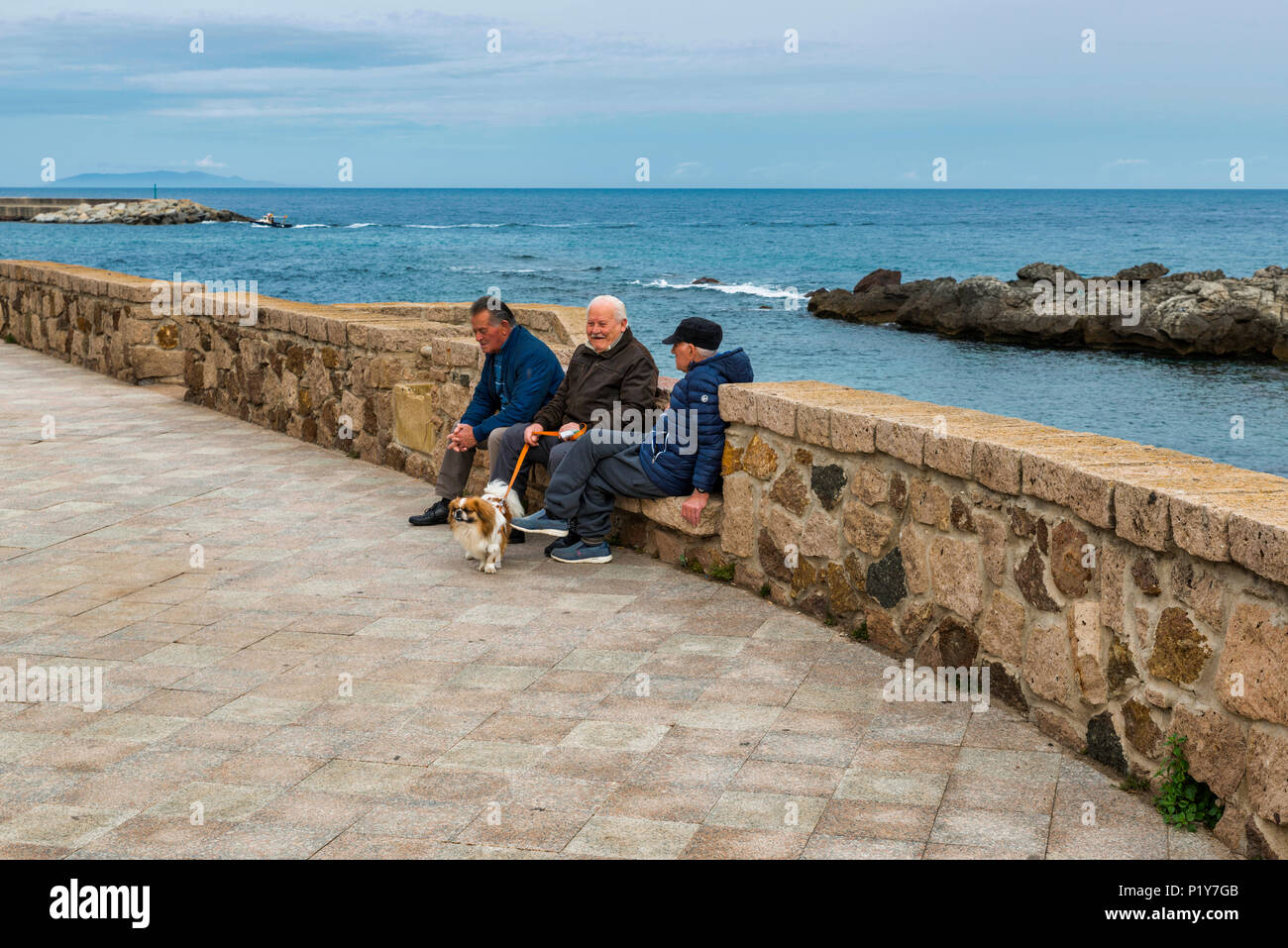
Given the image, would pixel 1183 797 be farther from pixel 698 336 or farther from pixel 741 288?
pixel 741 288

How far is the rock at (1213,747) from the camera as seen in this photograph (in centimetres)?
342

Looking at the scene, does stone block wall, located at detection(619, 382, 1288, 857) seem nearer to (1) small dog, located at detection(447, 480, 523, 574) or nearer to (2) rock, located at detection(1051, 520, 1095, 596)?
(2) rock, located at detection(1051, 520, 1095, 596)

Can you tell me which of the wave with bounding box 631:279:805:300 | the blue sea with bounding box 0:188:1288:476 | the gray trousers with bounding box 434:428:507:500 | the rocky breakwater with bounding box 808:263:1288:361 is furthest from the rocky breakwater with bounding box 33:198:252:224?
the gray trousers with bounding box 434:428:507:500

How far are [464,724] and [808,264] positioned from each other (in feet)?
213

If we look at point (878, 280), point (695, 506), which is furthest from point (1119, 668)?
point (878, 280)

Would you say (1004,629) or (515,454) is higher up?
(515,454)

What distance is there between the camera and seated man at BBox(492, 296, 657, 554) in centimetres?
659

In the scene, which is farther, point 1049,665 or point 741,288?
point 741,288

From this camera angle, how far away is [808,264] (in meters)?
67.2

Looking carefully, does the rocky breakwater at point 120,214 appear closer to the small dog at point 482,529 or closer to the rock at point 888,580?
the small dog at point 482,529

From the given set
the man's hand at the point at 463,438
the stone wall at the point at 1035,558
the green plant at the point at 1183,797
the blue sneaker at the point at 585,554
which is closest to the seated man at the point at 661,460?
the blue sneaker at the point at 585,554

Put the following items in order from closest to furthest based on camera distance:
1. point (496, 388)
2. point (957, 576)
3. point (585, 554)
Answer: point (957, 576), point (585, 554), point (496, 388)

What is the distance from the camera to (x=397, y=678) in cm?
472
